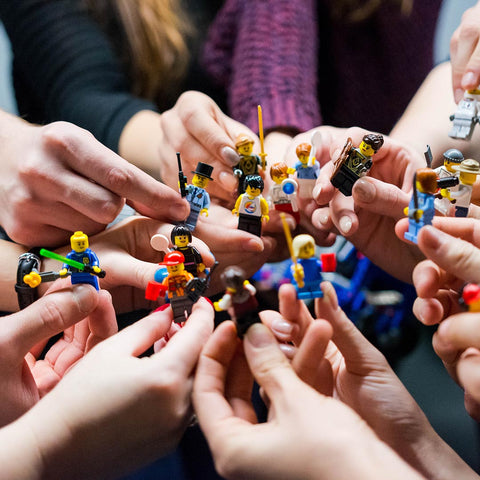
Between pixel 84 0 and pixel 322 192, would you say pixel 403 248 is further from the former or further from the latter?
pixel 84 0

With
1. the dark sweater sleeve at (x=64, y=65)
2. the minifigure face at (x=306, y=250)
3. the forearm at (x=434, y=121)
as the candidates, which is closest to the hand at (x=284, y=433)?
the minifigure face at (x=306, y=250)

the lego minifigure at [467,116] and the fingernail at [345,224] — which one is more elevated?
the lego minifigure at [467,116]

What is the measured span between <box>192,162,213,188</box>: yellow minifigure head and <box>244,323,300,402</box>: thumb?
1.17 ft

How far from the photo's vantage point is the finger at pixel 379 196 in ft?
2.55

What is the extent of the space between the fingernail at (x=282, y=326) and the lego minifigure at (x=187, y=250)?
0.55ft

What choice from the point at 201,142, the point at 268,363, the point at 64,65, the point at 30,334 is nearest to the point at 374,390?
the point at 268,363

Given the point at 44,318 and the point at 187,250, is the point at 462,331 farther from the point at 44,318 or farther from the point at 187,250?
the point at 44,318

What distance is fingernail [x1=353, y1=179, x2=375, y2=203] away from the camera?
775 mm

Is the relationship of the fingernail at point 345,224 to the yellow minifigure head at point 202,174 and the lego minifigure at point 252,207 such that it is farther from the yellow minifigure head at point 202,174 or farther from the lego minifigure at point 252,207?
the yellow minifigure head at point 202,174

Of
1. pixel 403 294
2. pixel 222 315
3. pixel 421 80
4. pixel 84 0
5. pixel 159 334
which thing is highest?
pixel 84 0

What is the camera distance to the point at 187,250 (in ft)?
2.35

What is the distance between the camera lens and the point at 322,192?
85 cm

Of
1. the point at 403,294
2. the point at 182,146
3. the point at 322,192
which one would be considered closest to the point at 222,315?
the point at 322,192

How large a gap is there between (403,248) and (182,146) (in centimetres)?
57
